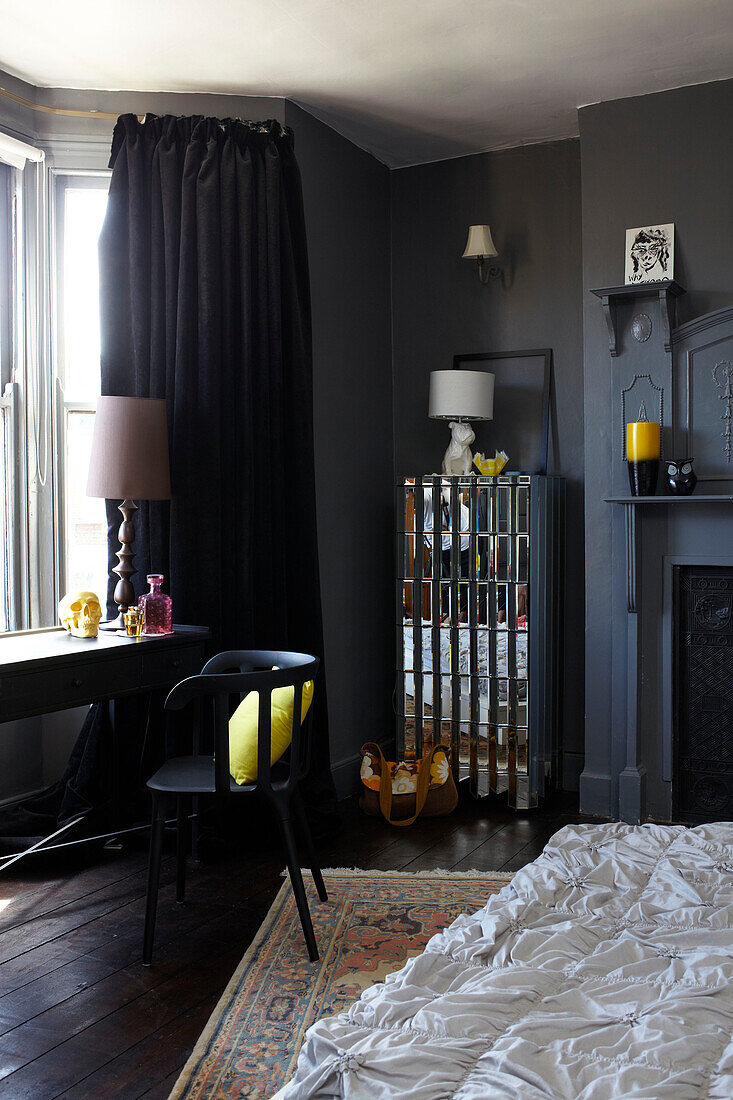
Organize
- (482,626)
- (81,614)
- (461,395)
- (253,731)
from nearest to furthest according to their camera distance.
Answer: (253,731) < (81,614) < (482,626) < (461,395)

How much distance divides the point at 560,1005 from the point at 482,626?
2.72 metres

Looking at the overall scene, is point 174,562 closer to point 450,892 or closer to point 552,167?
point 450,892

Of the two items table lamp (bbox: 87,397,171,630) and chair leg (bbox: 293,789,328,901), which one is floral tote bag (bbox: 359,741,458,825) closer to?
chair leg (bbox: 293,789,328,901)

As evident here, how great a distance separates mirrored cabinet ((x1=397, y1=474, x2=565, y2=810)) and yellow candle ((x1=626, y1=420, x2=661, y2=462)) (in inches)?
17.9

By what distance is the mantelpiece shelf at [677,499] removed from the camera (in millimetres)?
3426

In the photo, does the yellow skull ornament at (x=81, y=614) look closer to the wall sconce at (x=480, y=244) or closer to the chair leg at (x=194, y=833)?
the chair leg at (x=194, y=833)

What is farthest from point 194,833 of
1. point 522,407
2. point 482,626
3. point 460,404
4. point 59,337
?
point 522,407

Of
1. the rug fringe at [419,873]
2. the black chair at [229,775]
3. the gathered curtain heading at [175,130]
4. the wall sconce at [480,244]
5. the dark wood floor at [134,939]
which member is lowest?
the dark wood floor at [134,939]

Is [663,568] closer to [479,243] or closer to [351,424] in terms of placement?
[351,424]

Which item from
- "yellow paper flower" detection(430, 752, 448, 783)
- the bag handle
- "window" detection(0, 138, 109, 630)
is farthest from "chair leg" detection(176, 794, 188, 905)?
"yellow paper flower" detection(430, 752, 448, 783)

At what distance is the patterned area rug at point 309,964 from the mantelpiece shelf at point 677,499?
1.45m

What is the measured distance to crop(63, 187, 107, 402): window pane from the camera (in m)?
3.67

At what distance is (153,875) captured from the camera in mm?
2527

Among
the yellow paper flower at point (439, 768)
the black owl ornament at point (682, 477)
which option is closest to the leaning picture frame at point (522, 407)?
the black owl ornament at point (682, 477)
